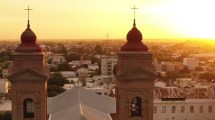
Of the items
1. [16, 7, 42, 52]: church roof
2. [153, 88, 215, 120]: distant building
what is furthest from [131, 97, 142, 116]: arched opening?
[153, 88, 215, 120]: distant building

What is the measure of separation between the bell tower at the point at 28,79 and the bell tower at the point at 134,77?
15.8 feet

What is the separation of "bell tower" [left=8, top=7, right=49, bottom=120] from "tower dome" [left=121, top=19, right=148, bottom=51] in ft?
17.7

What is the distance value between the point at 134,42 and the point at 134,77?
225cm

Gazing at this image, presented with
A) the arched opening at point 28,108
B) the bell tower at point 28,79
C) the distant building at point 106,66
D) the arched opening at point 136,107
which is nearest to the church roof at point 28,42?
the bell tower at point 28,79

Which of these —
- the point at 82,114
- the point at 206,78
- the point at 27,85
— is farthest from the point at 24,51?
the point at 206,78

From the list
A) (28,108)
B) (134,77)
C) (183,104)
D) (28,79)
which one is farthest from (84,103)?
(183,104)

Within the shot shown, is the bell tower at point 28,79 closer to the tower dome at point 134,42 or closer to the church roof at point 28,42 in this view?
the church roof at point 28,42

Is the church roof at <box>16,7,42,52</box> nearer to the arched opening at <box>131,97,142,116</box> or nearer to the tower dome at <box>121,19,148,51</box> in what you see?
the tower dome at <box>121,19,148,51</box>

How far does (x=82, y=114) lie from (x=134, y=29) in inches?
264

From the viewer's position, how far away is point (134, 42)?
24.5 metres

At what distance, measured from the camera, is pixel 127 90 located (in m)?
24.4

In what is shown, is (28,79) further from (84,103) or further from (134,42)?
(84,103)

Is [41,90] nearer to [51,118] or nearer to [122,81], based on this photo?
[122,81]

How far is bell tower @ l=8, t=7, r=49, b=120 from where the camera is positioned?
77.4 feet
